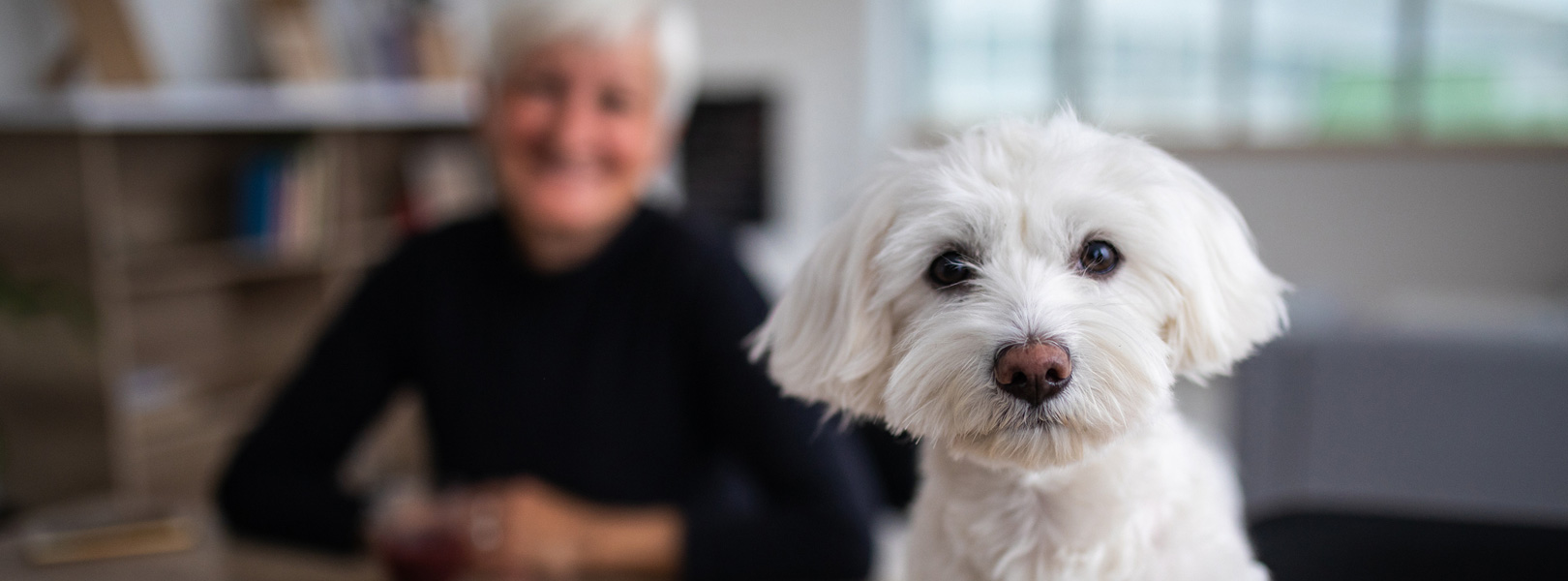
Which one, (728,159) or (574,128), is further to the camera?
(728,159)

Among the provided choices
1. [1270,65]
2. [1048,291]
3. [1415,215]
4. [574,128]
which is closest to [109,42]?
[574,128]

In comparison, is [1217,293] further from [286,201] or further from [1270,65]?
[1270,65]

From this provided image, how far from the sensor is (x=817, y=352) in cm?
49

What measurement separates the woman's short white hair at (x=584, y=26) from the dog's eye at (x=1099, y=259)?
39.2 inches

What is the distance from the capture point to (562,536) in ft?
3.93

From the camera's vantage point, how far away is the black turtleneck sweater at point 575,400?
126 centimetres

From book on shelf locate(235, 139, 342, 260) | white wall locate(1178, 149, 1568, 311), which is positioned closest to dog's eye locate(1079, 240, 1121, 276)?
book on shelf locate(235, 139, 342, 260)

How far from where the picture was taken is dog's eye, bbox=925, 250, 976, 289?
0.44 meters

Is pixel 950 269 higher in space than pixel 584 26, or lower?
lower

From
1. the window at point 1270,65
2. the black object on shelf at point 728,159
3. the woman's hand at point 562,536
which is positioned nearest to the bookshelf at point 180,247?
the black object on shelf at point 728,159

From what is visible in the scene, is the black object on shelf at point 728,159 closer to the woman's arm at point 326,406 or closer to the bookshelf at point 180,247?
the bookshelf at point 180,247

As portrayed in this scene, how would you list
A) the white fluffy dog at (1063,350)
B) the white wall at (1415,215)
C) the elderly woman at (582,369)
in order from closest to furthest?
1. the white fluffy dog at (1063,350)
2. the elderly woman at (582,369)
3. the white wall at (1415,215)

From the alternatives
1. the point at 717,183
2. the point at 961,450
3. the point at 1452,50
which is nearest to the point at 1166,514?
the point at 961,450

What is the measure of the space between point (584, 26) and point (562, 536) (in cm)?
65
